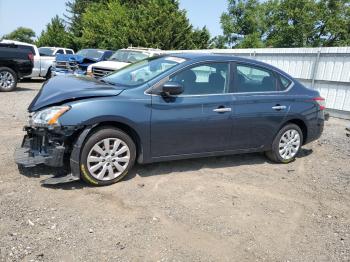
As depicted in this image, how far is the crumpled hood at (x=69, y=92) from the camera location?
176 inches

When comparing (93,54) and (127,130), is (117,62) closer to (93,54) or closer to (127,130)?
(93,54)

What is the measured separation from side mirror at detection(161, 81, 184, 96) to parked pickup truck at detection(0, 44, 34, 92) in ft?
31.2

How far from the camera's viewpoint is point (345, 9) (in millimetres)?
42625

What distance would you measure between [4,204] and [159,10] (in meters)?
25.9

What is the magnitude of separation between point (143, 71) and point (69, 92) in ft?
4.24

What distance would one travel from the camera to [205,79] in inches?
209

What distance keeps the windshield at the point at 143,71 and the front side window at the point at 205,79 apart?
22 centimetres

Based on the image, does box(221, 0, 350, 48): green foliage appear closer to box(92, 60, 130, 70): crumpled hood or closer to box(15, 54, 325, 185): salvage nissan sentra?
box(92, 60, 130, 70): crumpled hood

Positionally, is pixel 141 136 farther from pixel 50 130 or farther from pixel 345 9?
pixel 345 9

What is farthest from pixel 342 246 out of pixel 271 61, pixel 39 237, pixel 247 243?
pixel 271 61

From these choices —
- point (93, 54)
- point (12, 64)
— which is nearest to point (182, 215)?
point (12, 64)

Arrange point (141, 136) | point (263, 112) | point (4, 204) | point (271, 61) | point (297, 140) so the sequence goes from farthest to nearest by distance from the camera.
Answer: point (271, 61)
point (297, 140)
point (263, 112)
point (141, 136)
point (4, 204)

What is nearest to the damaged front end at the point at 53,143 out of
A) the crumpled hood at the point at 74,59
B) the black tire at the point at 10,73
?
the black tire at the point at 10,73

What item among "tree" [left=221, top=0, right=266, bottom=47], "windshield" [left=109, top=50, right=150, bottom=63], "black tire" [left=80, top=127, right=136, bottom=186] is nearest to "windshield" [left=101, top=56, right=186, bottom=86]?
"black tire" [left=80, top=127, right=136, bottom=186]
